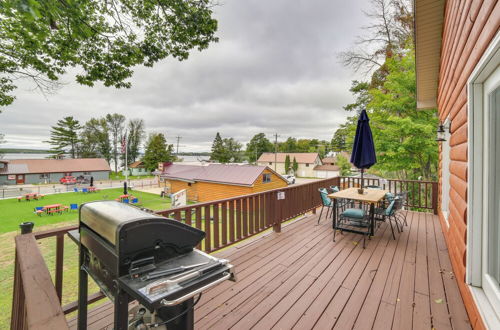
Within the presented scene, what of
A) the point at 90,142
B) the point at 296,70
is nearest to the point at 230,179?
the point at 296,70

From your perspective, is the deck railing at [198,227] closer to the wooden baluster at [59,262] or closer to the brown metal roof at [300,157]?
the wooden baluster at [59,262]

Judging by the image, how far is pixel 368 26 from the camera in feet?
38.4

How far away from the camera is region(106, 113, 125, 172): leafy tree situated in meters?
38.8

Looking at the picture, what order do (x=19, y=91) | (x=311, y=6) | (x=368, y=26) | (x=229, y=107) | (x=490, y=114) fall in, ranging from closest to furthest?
1. (x=490, y=114)
2. (x=19, y=91)
3. (x=311, y=6)
4. (x=368, y=26)
5. (x=229, y=107)

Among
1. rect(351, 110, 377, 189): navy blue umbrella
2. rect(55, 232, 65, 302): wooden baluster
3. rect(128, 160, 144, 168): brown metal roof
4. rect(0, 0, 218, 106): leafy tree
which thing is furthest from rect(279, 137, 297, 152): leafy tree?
rect(55, 232, 65, 302): wooden baluster

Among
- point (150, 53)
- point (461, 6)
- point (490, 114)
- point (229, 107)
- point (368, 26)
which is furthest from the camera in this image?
point (229, 107)

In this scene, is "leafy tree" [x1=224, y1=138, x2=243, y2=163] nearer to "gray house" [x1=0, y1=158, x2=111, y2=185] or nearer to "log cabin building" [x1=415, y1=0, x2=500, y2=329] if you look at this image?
"gray house" [x1=0, y1=158, x2=111, y2=185]

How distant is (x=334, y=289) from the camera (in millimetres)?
2570

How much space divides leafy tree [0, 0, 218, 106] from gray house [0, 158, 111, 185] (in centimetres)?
3191

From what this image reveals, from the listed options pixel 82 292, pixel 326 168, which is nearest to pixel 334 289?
pixel 82 292

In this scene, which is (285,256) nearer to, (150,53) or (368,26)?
(150,53)

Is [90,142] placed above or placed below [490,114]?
above

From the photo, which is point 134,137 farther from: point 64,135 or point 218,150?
point 218,150

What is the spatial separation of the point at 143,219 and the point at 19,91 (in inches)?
288
